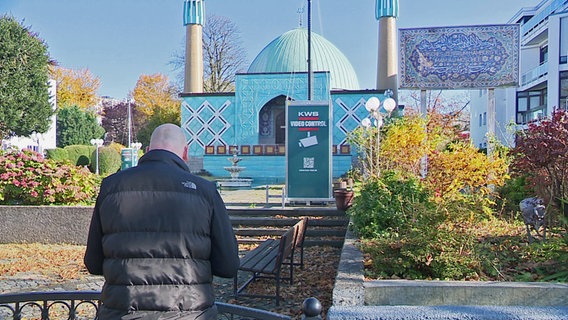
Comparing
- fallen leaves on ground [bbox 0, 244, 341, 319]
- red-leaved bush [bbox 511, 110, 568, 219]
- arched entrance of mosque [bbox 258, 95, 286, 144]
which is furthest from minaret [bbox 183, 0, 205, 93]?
red-leaved bush [bbox 511, 110, 568, 219]

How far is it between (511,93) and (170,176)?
3976cm

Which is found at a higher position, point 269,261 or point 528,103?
point 528,103

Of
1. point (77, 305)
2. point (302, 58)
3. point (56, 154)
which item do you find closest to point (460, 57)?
point (77, 305)

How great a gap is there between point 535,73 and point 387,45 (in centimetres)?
1037

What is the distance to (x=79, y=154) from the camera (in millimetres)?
38094

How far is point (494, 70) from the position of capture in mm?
18047

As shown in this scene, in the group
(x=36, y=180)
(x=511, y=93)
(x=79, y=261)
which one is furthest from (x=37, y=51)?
(x=511, y=93)

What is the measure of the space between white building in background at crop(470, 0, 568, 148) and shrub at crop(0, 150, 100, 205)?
22101 millimetres

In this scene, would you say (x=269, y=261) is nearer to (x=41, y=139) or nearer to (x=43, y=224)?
(x=43, y=224)

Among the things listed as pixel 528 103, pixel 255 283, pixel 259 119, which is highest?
pixel 528 103

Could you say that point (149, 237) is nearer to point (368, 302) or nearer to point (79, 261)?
point (368, 302)

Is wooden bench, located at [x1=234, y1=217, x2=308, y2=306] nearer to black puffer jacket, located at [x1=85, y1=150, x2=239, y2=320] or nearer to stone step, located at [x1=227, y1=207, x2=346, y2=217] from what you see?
black puffer jacket, located at [x1=85, y1=150, x2=239, y2=320]

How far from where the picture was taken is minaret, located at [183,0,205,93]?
131 ft

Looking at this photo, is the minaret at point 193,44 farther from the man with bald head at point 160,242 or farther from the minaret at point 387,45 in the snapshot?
the man with bald head at point 160,242
